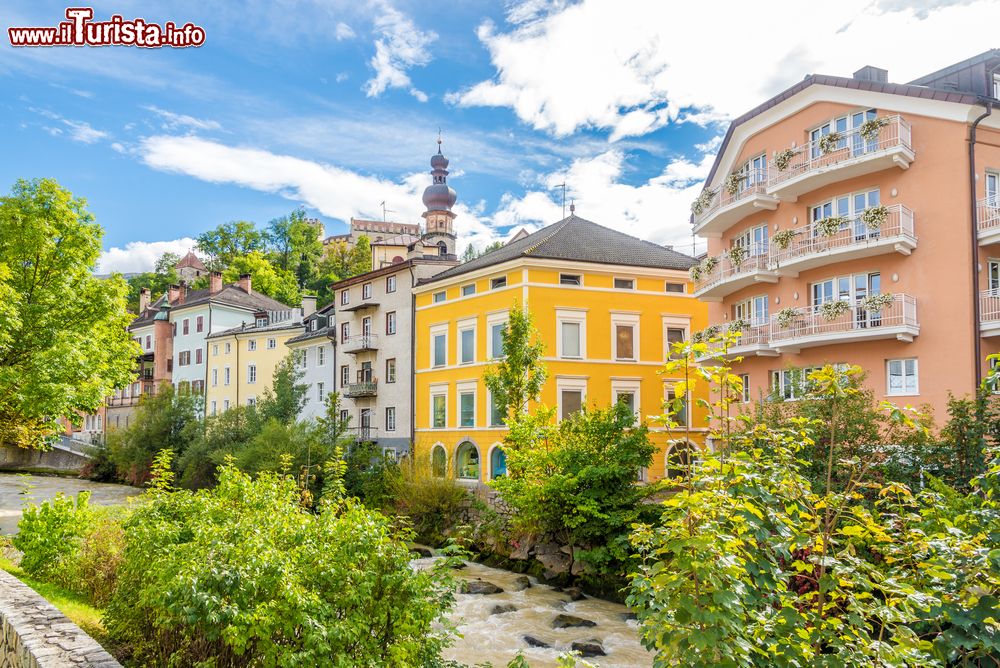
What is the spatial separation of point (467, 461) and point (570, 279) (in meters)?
9.88

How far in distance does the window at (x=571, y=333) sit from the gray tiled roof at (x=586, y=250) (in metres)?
2.54

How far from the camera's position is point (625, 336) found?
3456cm

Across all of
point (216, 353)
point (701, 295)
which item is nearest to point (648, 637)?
point (701, 295)

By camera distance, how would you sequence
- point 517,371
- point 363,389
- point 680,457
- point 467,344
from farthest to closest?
point 363,389, point 467,344, point 517,371, point 680,457

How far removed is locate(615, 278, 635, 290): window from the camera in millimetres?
34594

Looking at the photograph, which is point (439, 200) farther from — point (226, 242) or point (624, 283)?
point (624, 283)

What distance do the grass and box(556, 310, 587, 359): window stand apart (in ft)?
76.5

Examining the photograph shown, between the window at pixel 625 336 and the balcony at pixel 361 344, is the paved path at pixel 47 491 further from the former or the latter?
the window at pixel 625 336

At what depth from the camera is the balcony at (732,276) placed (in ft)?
82.6

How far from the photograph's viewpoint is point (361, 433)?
41219mm

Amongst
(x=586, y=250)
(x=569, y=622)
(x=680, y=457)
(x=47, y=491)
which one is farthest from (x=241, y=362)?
(x=680, y=457)

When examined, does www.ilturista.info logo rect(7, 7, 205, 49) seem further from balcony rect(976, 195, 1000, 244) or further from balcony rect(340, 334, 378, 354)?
balcony rect(340, 334, 378, 354)

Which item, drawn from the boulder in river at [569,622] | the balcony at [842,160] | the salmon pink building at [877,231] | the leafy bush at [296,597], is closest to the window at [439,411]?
the salmon pink building at [877,231]

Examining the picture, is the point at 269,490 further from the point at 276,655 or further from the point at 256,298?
the point at 256,298
